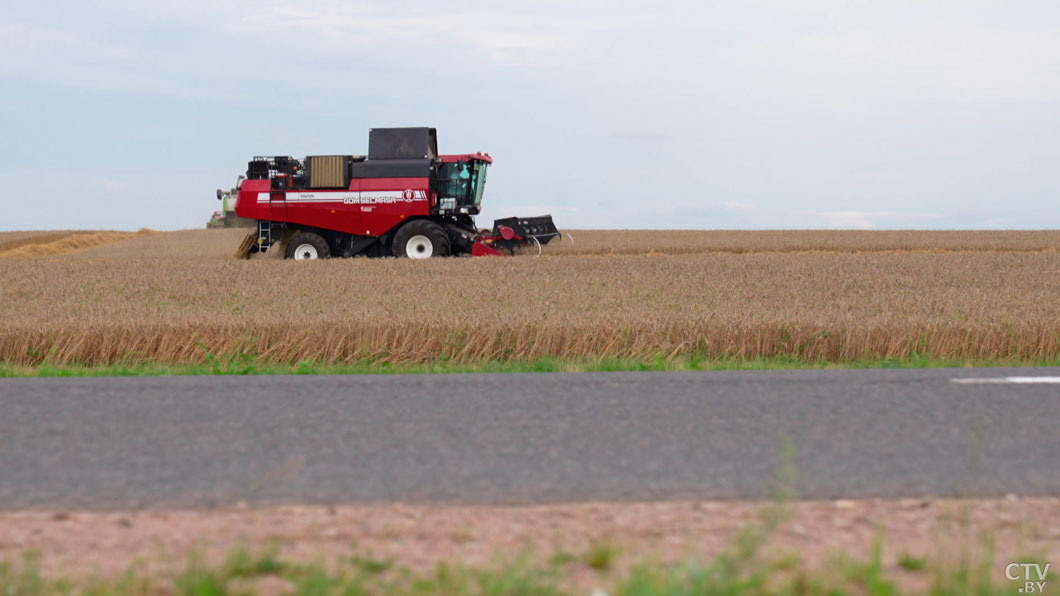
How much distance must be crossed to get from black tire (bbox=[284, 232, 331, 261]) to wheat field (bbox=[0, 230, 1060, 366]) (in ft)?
12.9

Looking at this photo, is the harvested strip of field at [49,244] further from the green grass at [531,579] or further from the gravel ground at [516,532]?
the green grass at [531,579]

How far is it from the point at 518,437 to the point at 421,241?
18.6 meters

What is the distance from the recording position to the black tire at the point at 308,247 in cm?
2488

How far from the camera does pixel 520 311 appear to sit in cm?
1284

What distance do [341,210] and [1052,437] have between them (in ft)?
66.5

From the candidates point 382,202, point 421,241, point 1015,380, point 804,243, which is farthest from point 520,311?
point 804,243

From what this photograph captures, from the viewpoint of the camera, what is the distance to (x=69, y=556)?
13.7 feet

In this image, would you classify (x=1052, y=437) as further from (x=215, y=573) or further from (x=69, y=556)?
(x=69, y=556)

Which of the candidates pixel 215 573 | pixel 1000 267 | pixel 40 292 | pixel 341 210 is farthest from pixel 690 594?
pixel 341 210

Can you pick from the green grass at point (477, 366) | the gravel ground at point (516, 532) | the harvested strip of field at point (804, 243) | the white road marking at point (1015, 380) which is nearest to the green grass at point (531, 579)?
the gravel ground at point (516, 532)

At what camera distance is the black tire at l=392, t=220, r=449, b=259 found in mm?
24359

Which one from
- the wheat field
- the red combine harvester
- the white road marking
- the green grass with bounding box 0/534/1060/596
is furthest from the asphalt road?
the red combine harvester

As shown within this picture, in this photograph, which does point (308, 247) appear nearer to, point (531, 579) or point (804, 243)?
point (804, 243)

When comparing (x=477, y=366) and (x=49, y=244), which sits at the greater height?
(x=49, y=244)
